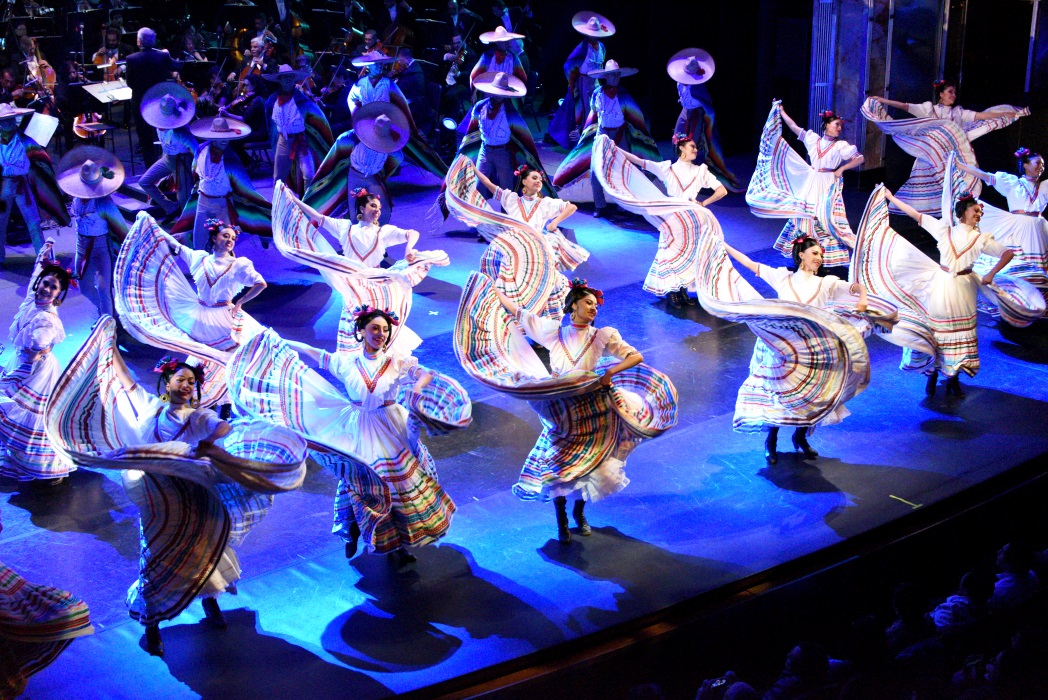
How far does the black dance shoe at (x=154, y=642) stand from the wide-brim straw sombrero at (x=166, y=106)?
4966mm

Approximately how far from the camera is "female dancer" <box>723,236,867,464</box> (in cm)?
562

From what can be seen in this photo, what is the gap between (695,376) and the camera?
6824mm

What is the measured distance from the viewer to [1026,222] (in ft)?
24.5

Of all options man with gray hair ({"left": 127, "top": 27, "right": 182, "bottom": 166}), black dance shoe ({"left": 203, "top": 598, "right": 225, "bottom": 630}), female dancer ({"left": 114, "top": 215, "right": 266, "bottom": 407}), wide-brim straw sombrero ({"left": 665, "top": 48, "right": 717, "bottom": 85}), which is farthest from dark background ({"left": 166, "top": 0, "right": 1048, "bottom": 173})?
black dance shoe ({"left": 203, "top": 598, "right": 225, "bottom": 630})

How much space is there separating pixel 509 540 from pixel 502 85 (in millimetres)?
4854

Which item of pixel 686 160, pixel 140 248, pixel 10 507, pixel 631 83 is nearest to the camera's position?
pixel 10 507

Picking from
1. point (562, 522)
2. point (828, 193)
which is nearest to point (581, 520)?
point (562, 522)

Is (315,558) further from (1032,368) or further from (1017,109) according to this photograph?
(1017,109)

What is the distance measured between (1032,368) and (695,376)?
6.60 feet

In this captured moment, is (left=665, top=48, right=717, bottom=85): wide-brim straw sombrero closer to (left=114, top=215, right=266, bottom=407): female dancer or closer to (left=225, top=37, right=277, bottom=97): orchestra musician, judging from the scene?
(left=225, top=37, right=277, bottom=97): orchestra musician

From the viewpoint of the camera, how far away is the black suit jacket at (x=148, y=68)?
10773 millimetres

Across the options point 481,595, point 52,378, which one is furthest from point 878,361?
point 52,378

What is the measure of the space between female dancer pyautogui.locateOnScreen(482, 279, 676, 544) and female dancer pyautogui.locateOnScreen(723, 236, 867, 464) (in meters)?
0.82

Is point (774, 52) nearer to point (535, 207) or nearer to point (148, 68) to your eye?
point (535, 207)
